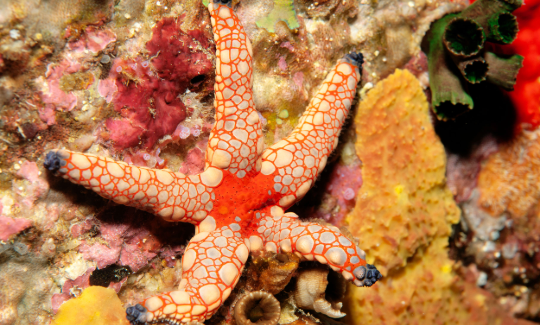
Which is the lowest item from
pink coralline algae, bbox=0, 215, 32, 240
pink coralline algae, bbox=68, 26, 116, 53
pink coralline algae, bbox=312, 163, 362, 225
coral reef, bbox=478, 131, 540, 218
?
coral reef, bbox=478, 131, 540, 218

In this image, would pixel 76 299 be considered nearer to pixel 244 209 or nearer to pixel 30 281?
pixel 30 281

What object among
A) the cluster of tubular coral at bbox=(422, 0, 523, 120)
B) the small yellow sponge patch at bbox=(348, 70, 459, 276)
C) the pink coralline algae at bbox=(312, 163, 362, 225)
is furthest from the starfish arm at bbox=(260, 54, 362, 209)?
the cluster of tubular coral at bbox=(422, 0, 523, 120)

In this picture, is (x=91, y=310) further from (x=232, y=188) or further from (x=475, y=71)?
(x=475, y=71)

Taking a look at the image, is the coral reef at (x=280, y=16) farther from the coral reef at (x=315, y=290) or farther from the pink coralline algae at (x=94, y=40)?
the coral reef at (x=315, y=290)

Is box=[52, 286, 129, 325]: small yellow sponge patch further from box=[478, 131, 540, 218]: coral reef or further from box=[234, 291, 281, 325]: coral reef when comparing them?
box=[478, 131, 540, 218]: coral reef

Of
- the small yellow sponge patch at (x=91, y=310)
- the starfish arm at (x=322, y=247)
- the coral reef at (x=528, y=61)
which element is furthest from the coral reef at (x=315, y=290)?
the coral reef at (x=528, y=61)

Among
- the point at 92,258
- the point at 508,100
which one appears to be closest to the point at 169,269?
the point at 92,258
